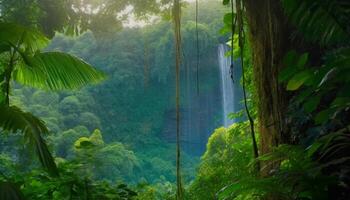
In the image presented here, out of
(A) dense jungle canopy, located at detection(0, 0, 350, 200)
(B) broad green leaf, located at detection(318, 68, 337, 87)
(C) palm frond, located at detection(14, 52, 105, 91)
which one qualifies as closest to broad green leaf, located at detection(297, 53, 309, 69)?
(A) dense jungle canopy, located at detection(0, 0, 350, 200)

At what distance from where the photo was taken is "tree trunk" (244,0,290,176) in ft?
5.79

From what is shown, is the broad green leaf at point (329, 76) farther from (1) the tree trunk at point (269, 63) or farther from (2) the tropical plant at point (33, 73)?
(2) the tropical plant at point (33, 73)

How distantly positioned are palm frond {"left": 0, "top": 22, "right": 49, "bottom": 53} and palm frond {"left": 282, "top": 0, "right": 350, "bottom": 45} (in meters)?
1.14

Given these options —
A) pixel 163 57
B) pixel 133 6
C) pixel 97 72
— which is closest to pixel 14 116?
pixel 97 72

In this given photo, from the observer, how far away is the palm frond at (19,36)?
1.94 meters

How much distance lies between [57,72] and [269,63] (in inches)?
42.9

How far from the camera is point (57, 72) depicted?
2.29 meters

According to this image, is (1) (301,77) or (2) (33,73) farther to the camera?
(2) (33,73)

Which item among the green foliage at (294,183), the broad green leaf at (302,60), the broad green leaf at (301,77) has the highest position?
the broad green leaf at (302,60)

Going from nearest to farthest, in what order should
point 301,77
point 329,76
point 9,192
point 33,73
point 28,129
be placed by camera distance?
point 329,76
point 301,77
point 9,192
point 28,129
point 33,73

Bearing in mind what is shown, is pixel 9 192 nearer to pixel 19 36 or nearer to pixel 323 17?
pixel 19 36

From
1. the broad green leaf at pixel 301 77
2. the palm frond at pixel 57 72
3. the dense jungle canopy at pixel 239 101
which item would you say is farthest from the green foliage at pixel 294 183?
the palm frond at pixel 57 72

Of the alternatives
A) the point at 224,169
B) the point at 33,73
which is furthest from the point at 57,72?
the point at 224,169

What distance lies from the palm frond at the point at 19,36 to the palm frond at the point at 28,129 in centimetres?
31
